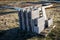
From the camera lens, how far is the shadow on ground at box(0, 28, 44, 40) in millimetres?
5273

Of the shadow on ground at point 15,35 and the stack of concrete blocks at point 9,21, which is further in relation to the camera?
the stack of concrete blocks at point 9,21

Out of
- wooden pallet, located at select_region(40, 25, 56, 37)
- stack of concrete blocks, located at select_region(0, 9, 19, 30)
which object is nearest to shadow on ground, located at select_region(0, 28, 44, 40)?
wooden pallet, located at select_region(40, 25, 56, 37)

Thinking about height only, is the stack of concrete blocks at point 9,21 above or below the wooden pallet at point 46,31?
above

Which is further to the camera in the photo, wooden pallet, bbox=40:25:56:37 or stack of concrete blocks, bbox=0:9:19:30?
stack of concrete blocks, bbox=0:9:19:30

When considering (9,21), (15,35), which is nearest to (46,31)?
(15,35)

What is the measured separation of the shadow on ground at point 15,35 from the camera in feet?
17.3

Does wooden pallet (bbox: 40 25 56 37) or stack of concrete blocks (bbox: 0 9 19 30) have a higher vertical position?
stack of concrete blocks (bbox: 0 9 19 30)

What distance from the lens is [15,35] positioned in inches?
216

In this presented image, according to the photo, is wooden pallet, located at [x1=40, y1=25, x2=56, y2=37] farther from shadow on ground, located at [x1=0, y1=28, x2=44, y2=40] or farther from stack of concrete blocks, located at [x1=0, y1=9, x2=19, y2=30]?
stack of concrete blocks, located at [x1=0, y1=9, x2=19, y2=30]

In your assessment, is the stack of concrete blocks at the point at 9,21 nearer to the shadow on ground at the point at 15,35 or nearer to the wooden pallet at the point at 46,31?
the shadow on ground at the point at 15,35

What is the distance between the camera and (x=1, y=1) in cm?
1176

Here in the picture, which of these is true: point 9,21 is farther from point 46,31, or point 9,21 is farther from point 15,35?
point 46,31

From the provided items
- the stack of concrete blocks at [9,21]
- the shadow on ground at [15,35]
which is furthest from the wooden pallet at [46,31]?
the stack of concrete blocks at [9,21]

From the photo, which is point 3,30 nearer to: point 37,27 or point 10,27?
point 10,27
